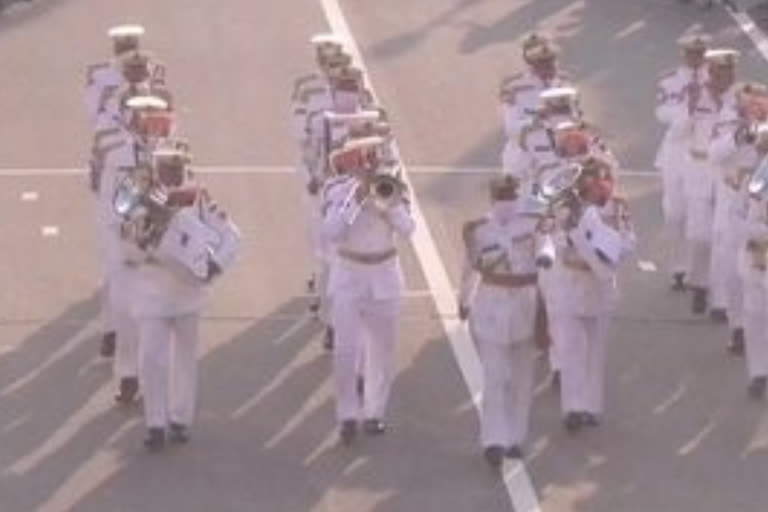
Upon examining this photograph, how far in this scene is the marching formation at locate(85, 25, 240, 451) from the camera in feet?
49.1

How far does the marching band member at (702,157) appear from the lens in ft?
57.1

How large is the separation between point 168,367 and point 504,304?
2.20 meters

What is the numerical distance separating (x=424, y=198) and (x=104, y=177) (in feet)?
14.9

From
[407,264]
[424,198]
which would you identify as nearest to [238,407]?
[407,264]

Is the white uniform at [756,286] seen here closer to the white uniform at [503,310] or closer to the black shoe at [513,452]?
the white uniform at [503,310]

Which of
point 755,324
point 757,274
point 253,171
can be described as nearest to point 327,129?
point 757,274

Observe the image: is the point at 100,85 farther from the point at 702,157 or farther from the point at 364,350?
the point at 702,157

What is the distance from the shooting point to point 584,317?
616 inches

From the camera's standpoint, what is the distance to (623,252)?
1529cm

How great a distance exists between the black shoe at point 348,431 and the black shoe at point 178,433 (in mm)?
1016

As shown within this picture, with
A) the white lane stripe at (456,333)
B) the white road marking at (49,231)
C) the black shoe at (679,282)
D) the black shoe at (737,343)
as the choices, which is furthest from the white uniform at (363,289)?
the white road marking at (49,231)

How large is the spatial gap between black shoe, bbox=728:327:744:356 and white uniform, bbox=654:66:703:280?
1240 mm

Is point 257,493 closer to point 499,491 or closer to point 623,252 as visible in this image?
point 499,491

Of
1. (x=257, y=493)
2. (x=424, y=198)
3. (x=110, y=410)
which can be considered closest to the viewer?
(x=257, y=493)
